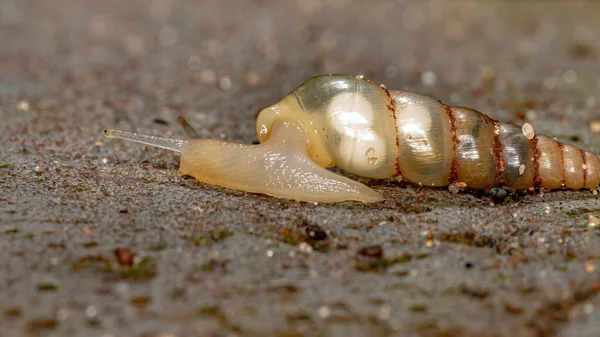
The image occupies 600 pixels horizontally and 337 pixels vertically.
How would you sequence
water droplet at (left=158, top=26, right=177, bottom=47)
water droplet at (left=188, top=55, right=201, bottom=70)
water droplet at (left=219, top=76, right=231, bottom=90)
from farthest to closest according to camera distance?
water droplet at (left=158, top=26, right=177, bottom=47)
water droplet at (left=188, top=55, right=201, bottom=70)
water droplet at (left=219, top=76, right=231, bottom=90)

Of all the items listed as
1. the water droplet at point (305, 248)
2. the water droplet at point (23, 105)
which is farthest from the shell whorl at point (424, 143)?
the water droplet at point (23, 105)

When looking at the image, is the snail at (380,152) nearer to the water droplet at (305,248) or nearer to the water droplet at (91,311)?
the water droplet at (305,248)

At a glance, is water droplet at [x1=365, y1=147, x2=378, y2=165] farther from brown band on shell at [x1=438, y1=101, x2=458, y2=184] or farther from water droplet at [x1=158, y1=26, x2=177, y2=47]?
water droplet at [x1=158, y1=26, x2=177, y2=47]

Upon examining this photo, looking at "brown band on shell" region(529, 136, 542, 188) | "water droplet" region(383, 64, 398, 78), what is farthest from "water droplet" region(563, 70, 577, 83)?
"brown band on shell" region(529, 136, 542, 188)

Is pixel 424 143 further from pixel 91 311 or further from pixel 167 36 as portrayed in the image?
pixel 167 36

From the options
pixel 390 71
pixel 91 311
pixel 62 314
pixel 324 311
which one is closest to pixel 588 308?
pixel 324 311

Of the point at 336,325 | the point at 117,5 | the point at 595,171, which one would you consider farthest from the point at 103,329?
the point at 117,5

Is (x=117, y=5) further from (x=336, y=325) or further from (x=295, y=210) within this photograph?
(x=336, y=325)

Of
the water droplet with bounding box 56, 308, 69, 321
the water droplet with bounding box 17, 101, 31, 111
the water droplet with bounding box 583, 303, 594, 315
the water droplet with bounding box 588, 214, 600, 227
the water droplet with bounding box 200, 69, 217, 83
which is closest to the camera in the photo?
the water droplet with bounding box 56, 308, 69, 321

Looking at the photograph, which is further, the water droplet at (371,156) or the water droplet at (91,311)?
the water droplet at (371,156)
